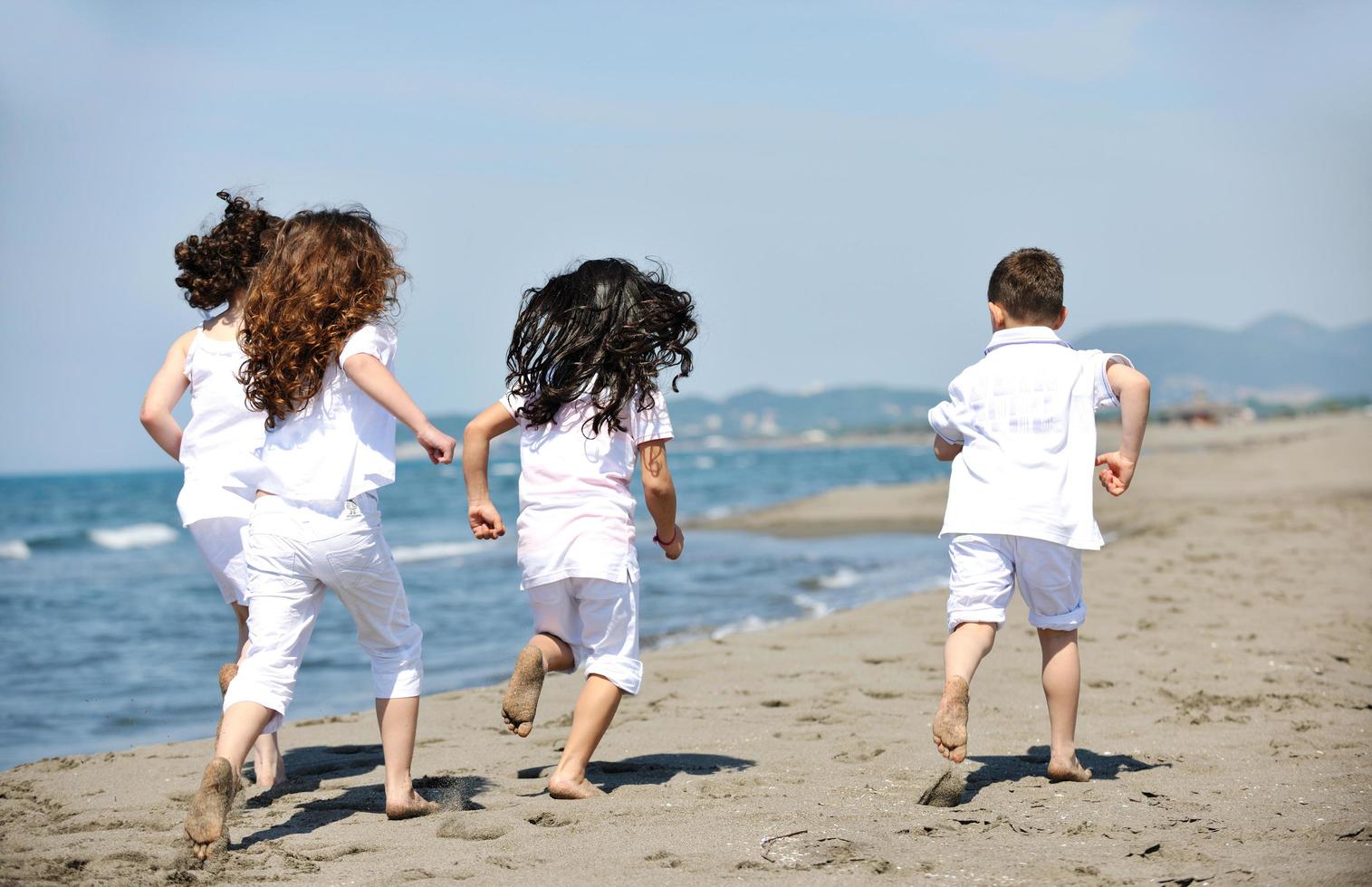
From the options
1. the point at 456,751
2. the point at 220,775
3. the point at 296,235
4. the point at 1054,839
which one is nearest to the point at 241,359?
the point at 296,235

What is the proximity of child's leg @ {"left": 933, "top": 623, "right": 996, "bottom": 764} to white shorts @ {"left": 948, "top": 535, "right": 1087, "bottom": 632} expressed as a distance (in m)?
0.05

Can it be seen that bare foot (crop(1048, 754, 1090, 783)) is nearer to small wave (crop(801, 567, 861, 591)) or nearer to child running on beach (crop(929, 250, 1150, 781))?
child running on beach (crop(929, 250, 1150, 781))

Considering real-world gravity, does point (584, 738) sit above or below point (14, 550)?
above

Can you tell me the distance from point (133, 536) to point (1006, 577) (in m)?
25.7

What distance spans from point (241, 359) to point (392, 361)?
652 mm

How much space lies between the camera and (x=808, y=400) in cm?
19188

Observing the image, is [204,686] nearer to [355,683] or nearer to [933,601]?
[355,683]

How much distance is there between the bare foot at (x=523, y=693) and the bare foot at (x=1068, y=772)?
158 centimetres

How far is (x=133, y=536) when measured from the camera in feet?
84.1

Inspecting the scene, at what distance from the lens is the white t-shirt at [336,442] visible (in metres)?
3.18

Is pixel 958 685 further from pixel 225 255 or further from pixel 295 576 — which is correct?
pixel 225 255

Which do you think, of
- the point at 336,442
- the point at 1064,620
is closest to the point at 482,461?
the point at 336,442

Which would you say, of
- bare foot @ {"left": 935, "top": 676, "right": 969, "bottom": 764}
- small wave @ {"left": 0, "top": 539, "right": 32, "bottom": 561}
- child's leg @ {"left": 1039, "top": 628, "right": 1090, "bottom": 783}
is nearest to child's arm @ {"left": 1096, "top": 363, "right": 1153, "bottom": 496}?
child's leg @ {"left": 1039, "top": 628, "right": 1090, "bottom": 783}

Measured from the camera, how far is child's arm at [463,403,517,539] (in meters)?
3.30
